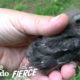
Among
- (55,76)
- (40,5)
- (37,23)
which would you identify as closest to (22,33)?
(37,23)

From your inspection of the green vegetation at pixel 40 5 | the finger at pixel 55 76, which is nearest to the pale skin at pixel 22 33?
the finger at pixel 55 76

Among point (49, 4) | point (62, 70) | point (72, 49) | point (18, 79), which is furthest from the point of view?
point (49, 4)

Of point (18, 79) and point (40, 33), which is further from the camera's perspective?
point (18, 79)

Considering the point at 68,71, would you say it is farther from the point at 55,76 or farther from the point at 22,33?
the point at 22,33

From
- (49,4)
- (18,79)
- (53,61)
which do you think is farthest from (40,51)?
(49,4)

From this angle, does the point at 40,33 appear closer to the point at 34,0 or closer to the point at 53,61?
the point at 53,61

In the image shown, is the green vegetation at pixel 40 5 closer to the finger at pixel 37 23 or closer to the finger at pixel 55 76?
the finger at pixel 37 23
